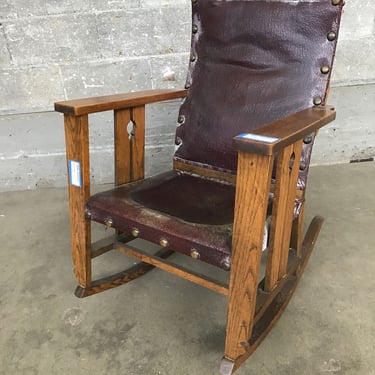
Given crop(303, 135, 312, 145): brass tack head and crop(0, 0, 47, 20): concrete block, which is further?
crop(0, 0, 47, 20): concrete block

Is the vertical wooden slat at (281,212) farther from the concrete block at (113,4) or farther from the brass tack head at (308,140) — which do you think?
the concrete block at (113,4)

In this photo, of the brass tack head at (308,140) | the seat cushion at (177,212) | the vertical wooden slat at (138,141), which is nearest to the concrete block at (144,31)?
the vertical wooden slat at (138,141)

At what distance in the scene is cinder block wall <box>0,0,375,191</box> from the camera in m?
1.98

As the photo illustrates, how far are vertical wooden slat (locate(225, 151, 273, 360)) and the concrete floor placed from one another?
14 centimetres

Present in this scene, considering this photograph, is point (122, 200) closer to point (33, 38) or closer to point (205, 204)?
point (205, 204)

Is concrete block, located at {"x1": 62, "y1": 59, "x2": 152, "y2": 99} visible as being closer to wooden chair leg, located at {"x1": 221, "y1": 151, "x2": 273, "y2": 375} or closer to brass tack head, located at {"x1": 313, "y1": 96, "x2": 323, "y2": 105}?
brass tack head, located at {"x1": 313, "y1": 96, "x2": 323, "y2": 105}

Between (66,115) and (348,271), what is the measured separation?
110 cm

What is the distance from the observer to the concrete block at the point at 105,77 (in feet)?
6.77

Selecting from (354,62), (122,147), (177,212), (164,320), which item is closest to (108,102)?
(122,147)

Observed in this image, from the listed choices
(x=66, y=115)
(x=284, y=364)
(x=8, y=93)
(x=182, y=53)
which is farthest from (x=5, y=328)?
(x=182, y=53)

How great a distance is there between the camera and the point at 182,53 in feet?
6.79

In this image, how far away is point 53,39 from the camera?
2.01 m

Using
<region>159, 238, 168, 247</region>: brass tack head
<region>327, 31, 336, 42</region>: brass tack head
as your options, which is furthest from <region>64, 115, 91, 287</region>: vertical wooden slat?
<region>327, 31, 336, 42</region>: brass tack head

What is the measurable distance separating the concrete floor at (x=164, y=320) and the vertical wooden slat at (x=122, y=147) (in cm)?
38
